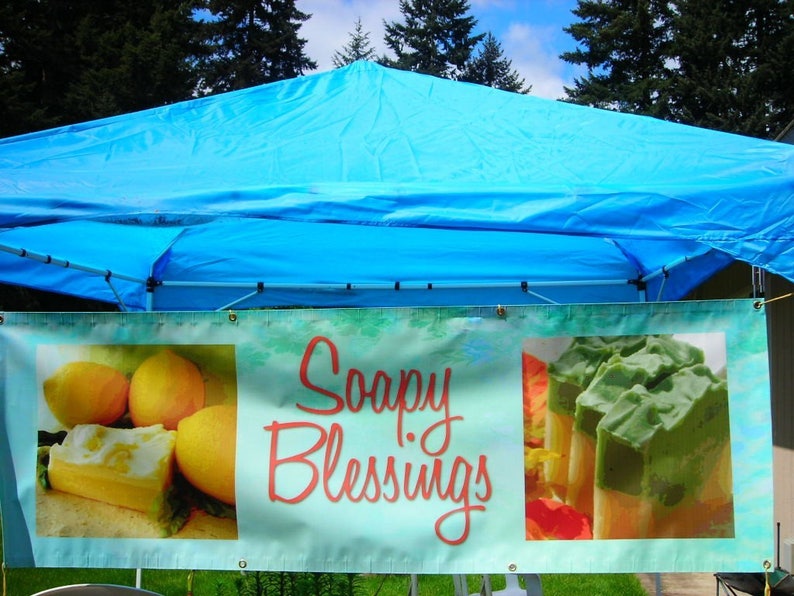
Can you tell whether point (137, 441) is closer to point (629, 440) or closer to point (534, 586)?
point (629, 440)

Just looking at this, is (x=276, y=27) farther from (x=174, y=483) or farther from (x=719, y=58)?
(x=174, y=483)

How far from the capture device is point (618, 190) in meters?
2.20

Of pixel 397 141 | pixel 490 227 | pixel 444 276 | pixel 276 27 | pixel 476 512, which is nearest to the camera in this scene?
pixel 490 227

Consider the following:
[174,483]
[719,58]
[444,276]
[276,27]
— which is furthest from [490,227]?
[276,27]

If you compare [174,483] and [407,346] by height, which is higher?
[407,346]

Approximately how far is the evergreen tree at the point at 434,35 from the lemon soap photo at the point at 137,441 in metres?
30.4

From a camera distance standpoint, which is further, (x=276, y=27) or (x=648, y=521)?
(x=276, y=27)

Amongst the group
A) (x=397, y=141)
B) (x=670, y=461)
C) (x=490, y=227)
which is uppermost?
(x=397, y=141)

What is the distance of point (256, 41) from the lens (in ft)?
82.4

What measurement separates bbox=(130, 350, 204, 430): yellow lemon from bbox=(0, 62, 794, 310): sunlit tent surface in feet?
1.47

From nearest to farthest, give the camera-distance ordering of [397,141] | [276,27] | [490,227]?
[490,227]
[397,141]
[276,27]

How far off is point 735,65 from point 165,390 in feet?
75.8

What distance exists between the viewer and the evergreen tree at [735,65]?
20.8 metres

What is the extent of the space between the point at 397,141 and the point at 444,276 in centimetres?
176
